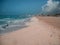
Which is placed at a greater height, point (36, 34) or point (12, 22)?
point (12, 22)

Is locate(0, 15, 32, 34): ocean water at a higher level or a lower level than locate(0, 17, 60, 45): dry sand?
higher

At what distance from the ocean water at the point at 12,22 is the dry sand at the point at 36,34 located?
56 mm

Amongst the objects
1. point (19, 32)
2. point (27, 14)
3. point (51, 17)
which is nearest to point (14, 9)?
point (27, 14)

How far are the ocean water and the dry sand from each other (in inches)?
2.2

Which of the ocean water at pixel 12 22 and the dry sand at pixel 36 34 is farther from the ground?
the ocean water at pixel 12 22

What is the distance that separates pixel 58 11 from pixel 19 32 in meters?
0.60

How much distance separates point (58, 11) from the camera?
1.43 m

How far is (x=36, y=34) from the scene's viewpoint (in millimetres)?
1410

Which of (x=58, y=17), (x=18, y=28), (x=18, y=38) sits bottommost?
(x=18, y=38)

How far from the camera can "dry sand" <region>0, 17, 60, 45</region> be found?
1383mm

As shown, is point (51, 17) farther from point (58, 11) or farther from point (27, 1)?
point (27, 1)

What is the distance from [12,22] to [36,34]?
14.3 inches

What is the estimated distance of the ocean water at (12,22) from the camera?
141cm

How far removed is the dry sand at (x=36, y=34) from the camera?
1.38 m
